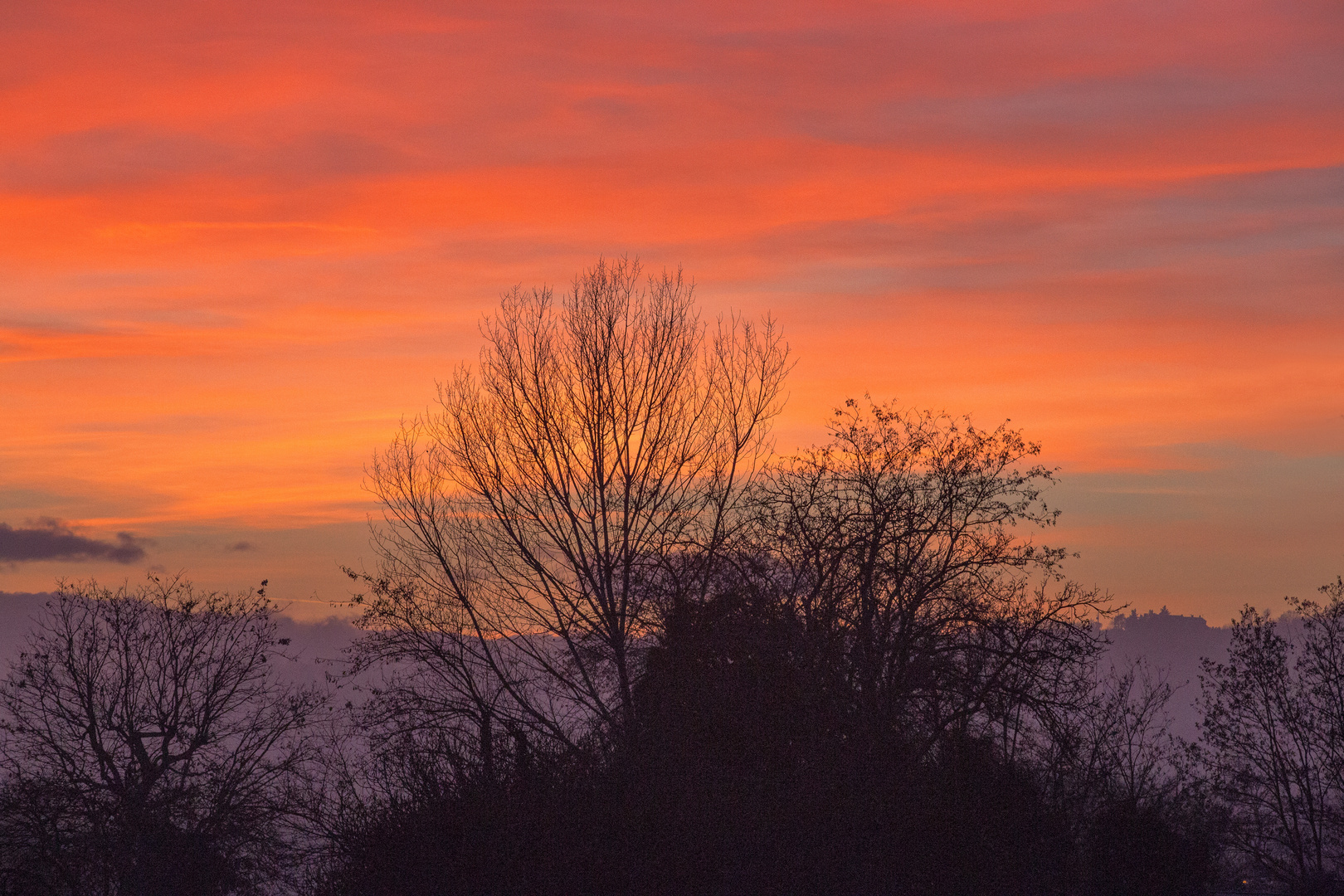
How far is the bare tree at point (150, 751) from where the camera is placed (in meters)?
33.3

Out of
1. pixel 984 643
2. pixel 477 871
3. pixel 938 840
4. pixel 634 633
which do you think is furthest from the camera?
pixel 634 633

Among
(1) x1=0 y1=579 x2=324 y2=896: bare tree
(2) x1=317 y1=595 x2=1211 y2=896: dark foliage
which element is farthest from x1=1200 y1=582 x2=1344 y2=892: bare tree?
(1) x1=0 y1=579 x2=324 y2=896: bare tree

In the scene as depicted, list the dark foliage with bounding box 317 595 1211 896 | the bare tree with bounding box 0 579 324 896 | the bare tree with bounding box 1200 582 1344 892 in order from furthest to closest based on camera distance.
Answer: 1. the bare tree with bounding box 1200 582 1344 892
2. the bare tree with bounding box 0 579 324 896
3. the dark foliage with bounding box 317 595 1211 896

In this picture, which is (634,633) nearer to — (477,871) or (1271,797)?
(477,871)

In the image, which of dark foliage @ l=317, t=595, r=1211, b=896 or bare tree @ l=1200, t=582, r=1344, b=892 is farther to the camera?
bare tree @ l=1200, t=582, r=1344, b=892

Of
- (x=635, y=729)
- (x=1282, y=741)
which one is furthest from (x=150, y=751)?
(x=1282, y=741)

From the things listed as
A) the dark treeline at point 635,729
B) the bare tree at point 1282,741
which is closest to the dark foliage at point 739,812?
the dark treeline at point 635,729

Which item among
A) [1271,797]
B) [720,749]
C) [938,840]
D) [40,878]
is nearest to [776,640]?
[720,749]

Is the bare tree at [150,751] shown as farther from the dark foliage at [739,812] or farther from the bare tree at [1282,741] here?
the bare tree at [1282,741]

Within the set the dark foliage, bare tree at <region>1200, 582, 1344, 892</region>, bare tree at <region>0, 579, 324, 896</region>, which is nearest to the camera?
the dark foliage

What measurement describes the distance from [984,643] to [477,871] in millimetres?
12422

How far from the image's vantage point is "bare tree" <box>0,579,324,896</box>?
33344mm

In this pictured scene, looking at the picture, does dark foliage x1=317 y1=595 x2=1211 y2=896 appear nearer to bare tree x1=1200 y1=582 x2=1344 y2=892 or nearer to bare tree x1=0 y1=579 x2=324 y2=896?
bare tree x1=0 y1=579 x2=324 y2=896

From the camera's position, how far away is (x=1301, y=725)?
45.8 metres
